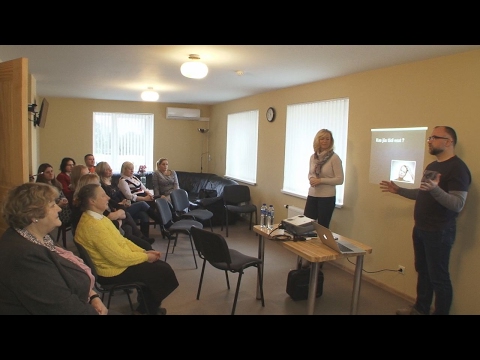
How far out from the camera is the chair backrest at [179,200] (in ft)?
17.3

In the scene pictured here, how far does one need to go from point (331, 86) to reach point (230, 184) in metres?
2.86

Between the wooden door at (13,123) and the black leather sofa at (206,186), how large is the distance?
3739 millimetres

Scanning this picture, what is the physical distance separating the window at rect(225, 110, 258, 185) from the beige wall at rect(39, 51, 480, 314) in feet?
0.90

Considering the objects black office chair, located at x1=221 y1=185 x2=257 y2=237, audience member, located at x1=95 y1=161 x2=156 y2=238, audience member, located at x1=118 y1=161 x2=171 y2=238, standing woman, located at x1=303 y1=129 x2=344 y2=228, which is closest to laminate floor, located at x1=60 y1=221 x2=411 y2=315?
standing woman, located at x1=303 y1=129 x2=344 y2=228

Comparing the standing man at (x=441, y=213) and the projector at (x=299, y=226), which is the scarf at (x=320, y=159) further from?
the standing man at (x=441, y=213)

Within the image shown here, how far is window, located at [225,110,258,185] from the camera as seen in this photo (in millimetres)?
6887

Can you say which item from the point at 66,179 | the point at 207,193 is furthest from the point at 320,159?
the point at 66,179

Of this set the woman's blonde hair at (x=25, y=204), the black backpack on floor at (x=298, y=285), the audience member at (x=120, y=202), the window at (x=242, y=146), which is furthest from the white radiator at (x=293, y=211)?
the woman's blonde hair at (x=25, y=204)

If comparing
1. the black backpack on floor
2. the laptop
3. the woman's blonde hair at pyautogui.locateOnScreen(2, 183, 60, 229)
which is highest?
the woman's blonde hair at pyautogui.locateOnScreen(2, 183, 60, 229)

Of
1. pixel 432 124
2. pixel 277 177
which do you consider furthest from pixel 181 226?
pixel 432 124

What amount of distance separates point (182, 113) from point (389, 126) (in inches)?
227

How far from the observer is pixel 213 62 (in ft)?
13.3

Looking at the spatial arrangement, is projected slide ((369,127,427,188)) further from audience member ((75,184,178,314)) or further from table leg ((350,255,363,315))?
audience member ((75,184,178,314))

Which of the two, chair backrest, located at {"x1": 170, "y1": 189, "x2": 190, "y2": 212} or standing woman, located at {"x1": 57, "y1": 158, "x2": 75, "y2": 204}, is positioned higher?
standing woman, located at {"x1": 57, "y1": 158, "x2": 75, "y2": 204}
